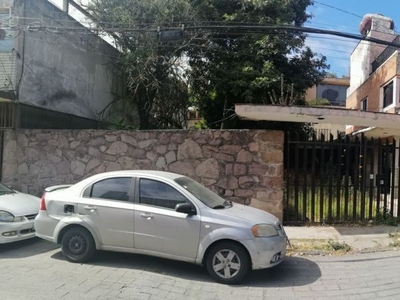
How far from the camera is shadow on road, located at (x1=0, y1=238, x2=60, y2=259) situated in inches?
259

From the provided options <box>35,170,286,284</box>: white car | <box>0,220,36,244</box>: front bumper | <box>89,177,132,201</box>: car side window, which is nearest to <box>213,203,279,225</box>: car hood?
<box>35,170,286,284</box>: white car

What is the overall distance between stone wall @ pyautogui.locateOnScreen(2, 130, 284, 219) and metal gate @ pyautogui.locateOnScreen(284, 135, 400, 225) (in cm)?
55

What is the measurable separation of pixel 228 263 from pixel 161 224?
3.63 feet

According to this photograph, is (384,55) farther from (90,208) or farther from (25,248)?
(25,248)

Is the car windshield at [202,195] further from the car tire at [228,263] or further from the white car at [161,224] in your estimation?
the car tire at [228,263]

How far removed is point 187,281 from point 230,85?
11.2m

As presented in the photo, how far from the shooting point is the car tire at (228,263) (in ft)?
17.3

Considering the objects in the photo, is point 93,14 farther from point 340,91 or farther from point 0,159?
point 340,91

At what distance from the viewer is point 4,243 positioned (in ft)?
22.0

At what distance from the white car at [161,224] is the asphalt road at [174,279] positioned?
283mm

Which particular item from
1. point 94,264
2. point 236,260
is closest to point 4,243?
point 94,264

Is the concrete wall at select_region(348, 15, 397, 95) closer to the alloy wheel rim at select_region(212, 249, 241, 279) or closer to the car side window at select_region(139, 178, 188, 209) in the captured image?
the car side window at select_region(139, 178, 188, 209)

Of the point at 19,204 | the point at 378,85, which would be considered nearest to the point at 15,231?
the point at 19,204

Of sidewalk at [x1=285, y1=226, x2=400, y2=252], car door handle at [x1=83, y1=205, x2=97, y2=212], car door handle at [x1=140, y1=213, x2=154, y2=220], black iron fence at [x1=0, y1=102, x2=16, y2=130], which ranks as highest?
black iron fence at [x1=0, y1=102, x2=16, y2=130]
